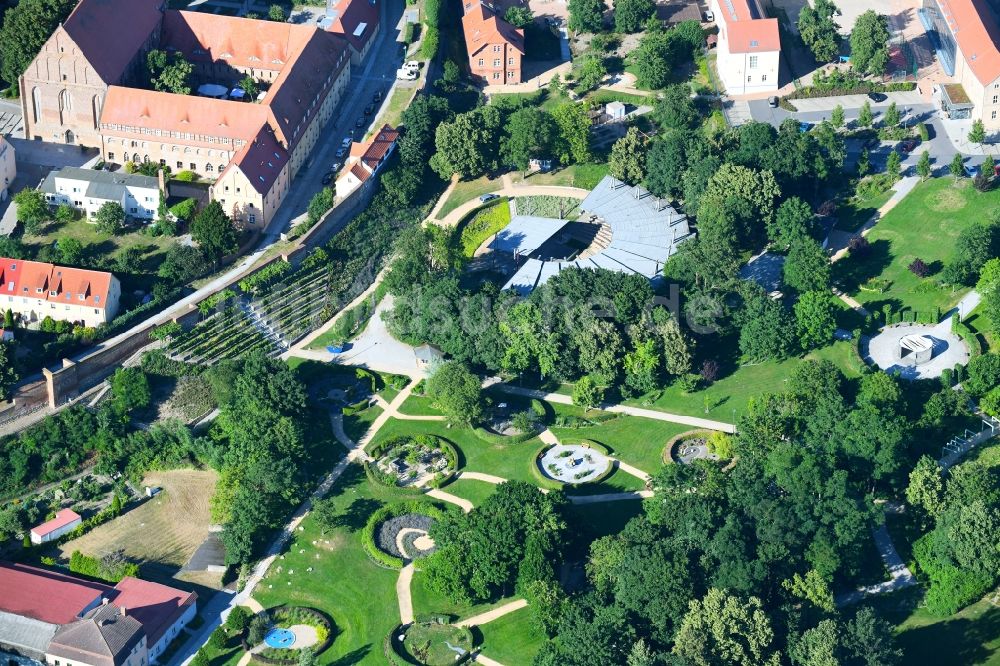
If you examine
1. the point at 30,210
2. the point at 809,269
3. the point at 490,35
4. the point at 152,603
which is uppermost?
the point at 490,35

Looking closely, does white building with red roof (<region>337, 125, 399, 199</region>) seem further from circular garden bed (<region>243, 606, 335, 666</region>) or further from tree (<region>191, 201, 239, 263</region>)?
circular garden bed (<region>243, 606, 335, 666</region>)

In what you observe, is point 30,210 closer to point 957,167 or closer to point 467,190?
point 467,190

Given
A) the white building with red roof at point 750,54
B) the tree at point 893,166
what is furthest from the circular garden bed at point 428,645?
the white building with red roof at point 750,54

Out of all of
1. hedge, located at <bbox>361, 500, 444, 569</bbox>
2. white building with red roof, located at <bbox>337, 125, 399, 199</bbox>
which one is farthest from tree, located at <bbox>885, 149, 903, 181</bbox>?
hedge, located at <bbox>361, 500, 444, 569</bbox>

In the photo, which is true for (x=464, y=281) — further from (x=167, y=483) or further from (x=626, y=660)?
(x=626, y=660)

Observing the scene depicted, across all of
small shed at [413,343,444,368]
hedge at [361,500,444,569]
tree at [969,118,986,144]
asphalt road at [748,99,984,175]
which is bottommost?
hedge at [361,500,444,569]

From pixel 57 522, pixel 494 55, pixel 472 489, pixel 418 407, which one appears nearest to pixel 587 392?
pixel 472 489

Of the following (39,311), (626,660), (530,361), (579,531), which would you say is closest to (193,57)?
(39,311)
